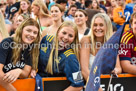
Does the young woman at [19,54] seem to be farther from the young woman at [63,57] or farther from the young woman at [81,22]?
the young woman at [81,22]

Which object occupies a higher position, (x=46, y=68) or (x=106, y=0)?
(x=106, y=0)

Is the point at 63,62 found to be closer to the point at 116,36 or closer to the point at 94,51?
the point at 94,51

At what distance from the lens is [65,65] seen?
13.3ft

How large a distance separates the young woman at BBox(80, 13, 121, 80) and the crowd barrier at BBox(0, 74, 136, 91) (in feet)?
1.28

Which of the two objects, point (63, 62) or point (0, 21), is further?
point (0, 21)

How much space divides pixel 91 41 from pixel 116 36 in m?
1.65

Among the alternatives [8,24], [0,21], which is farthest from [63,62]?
[8,24]

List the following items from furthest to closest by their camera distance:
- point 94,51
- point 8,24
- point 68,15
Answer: point 68,15 → point 8,24 → point 94,51

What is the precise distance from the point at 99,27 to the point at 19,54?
141 centimetres

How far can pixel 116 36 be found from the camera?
9.29ft

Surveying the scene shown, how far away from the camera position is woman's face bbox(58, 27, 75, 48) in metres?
4.30

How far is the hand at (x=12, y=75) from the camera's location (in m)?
3.76

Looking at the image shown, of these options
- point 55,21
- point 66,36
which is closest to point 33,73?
point 66,36

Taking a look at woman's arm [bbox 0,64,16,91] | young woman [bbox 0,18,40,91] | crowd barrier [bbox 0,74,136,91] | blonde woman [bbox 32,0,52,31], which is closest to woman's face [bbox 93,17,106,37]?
crowd barrier [bbox 0,74,136,91]
